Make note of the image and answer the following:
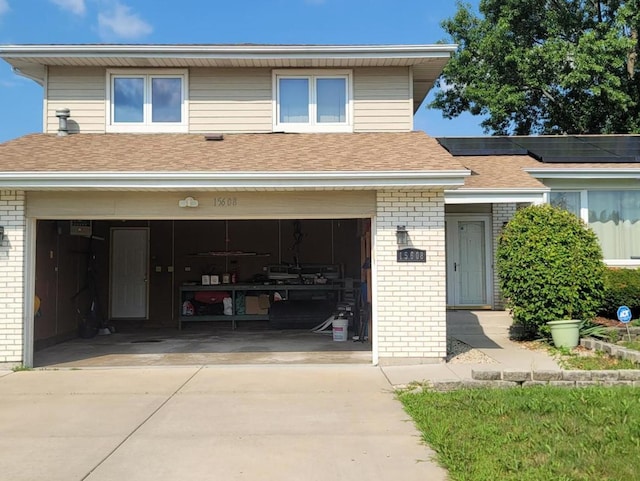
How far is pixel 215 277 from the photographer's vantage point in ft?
51.4

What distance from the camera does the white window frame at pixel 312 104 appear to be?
11.9m

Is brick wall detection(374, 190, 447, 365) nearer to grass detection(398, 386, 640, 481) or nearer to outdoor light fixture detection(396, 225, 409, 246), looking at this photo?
outdoor light fixture detection(396, 225, 409, 246)

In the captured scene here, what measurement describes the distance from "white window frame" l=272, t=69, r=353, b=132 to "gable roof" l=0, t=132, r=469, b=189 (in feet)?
1.27

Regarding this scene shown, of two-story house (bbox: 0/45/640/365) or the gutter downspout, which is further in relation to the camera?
the gutter downspout

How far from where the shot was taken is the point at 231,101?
12.0 metres

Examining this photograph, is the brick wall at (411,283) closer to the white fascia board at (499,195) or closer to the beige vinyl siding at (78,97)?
the white fascia board at (499,195)

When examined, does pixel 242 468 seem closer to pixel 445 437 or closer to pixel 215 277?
pixel 445 437

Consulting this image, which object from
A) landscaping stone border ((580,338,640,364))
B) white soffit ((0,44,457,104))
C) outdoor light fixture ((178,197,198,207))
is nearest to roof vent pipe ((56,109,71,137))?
white soffit ((0,44,457,104))

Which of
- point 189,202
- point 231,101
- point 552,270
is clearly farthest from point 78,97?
point 552,270

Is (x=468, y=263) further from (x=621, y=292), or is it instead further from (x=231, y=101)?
(x=231, y=101)

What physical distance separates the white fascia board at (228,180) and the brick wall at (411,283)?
1.66ft

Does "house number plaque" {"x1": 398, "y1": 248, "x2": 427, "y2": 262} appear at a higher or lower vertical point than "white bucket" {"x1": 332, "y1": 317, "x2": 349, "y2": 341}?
higher

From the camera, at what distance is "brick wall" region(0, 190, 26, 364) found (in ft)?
31.3

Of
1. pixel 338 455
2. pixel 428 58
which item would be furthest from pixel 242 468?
pixel 428 58
